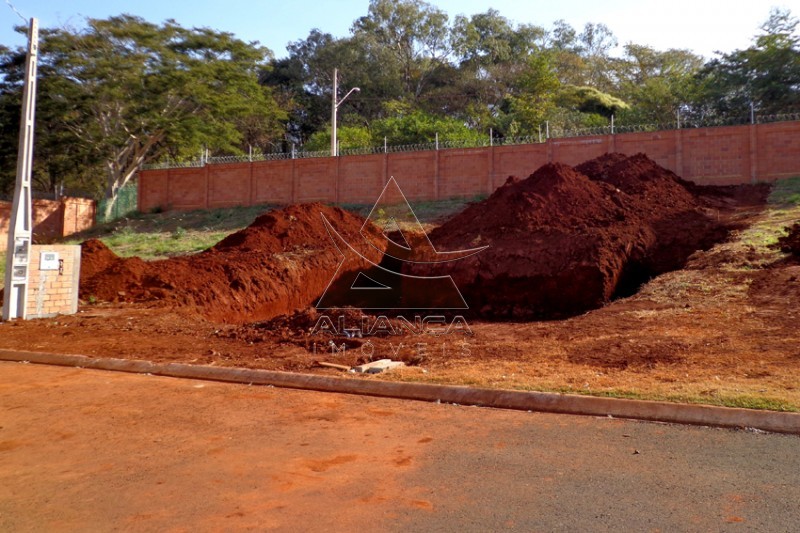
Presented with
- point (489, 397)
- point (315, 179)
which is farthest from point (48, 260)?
point (315, 179)

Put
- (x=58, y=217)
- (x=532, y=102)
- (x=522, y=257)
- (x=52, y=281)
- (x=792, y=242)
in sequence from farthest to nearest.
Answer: (x=532, y=102)
(x=58, y=217)
(x=522, y=257)
(x=52, y=281)
(x=792, y=242)

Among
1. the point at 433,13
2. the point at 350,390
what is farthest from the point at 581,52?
the point at 350,390

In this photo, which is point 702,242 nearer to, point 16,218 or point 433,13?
point 16,218

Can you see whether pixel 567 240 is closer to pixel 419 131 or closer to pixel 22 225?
pixel 22 225

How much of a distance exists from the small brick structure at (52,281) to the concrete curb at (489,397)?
4.67m

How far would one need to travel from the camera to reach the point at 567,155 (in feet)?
77.9

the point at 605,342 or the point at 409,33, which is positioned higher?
the point at 409,33

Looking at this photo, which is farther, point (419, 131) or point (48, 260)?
point (419, 131)

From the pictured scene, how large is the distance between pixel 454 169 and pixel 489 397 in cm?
2004

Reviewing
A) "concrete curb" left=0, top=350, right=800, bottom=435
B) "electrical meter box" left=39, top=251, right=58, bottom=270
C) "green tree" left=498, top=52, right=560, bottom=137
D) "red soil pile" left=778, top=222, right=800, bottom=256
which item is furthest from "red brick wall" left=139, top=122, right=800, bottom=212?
"concrete curb" left=0, top=350, right=800, bottom=435

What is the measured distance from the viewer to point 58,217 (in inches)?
1278

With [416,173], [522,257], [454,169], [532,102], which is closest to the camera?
[522,257]

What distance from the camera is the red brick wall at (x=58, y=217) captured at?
31.2 m

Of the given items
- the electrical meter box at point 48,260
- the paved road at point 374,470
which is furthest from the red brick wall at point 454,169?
the paved road at point 374,470
